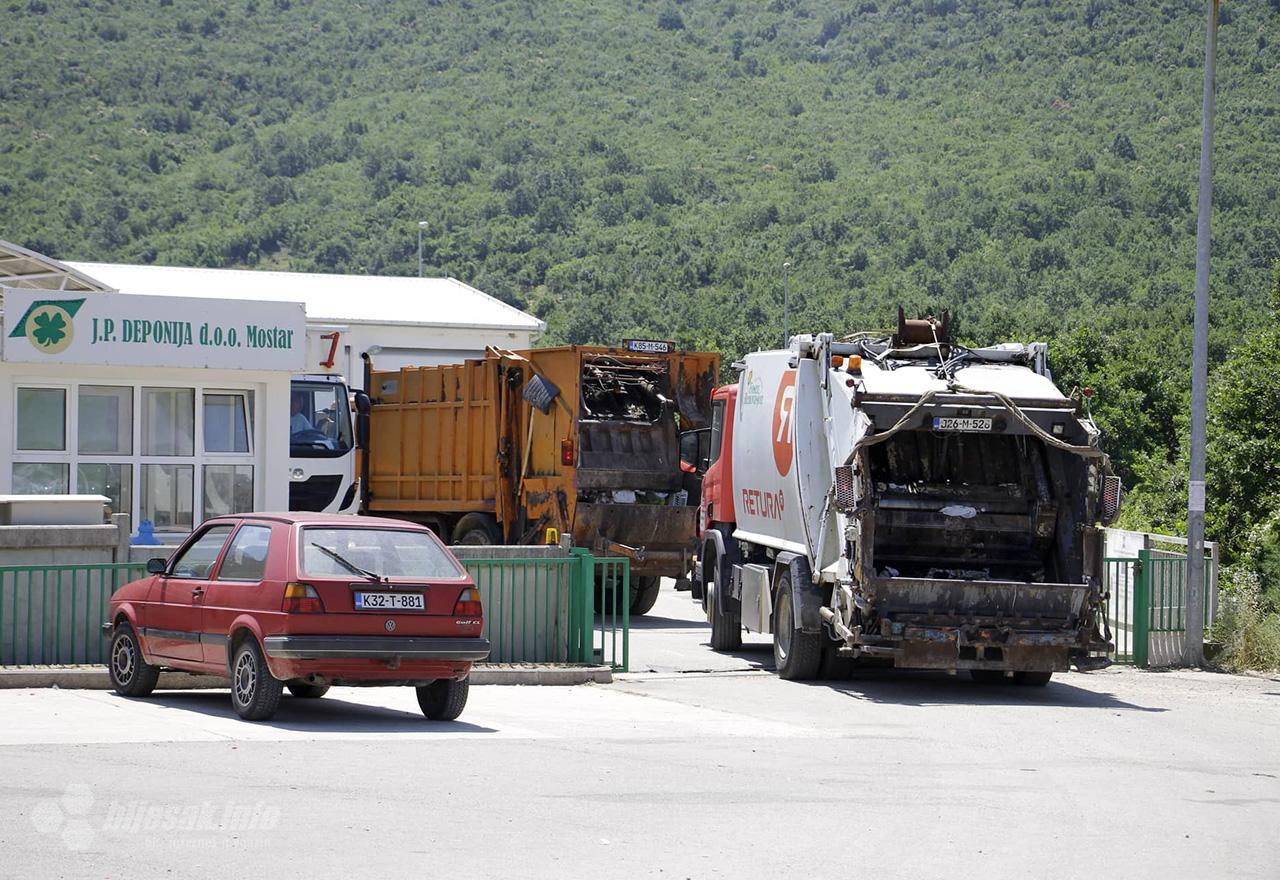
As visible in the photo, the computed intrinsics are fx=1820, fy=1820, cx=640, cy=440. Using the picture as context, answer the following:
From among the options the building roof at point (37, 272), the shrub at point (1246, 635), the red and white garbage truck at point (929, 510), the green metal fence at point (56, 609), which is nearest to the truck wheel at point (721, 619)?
the red and white garbage truck at point (929, 510)

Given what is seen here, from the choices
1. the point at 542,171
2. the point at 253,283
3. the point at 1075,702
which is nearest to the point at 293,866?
the point at 1075,702

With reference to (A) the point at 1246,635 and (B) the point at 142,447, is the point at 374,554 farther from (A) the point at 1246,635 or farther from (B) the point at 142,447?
(A) the point at 1246,635

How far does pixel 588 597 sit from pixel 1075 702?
14.1 ft

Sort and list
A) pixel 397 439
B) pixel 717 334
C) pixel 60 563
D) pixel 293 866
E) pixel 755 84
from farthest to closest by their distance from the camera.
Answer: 1. pixel 755 84
2. pixel 717 334
3. pixel 397 439
4. pixel 60 563
5. pixel 293 866

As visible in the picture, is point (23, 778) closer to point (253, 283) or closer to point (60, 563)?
point (60, 563)

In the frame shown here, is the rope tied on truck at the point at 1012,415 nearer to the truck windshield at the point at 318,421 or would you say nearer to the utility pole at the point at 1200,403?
the utility pole at the point at 1200,403

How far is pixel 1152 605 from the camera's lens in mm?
18328

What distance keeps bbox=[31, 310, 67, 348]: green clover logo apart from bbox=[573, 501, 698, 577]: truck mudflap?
6.06 m

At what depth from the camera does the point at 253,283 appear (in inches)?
1625

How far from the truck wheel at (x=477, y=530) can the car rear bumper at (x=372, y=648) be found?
995 centimetres

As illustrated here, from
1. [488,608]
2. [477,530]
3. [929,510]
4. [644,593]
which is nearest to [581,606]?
[488,608]

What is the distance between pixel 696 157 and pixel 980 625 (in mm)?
83624

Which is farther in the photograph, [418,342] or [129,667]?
[418,342]

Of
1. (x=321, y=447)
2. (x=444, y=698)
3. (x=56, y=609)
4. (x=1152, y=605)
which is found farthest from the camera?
(x=321, y=447)
